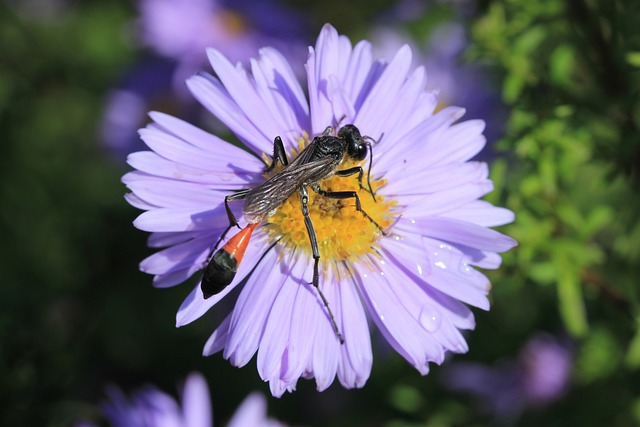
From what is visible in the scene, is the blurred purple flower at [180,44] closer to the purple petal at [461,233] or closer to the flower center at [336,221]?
the flower center at [336,221]

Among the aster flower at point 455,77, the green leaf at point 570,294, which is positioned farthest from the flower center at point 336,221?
the aster flower at point 455,77

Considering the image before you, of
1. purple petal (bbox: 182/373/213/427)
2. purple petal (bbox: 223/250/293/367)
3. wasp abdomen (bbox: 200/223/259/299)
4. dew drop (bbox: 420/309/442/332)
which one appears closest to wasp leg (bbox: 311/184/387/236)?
purple petal (bbox: 223/250/293/367)

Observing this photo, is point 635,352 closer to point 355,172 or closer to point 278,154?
point 355,172

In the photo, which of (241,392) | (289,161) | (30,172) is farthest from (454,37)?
(30,172)

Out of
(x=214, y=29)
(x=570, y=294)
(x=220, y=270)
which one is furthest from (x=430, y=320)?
(x=214, y=29)

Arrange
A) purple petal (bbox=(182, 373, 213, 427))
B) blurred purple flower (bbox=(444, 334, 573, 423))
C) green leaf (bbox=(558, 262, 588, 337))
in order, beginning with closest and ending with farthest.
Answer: green leaf (bbox=(558, 262, 588, 337)), purple petal (bbox=(182, 373, 213, 427)), blurred purple flower (bbox=(444, 334, 573, 423))

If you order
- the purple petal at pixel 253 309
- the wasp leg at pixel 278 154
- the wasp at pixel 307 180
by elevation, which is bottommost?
Answer: the purple petal at pixel 253 309

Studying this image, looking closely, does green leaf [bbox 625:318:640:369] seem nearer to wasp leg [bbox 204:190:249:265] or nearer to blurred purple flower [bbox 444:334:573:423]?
blurred purple flower [bbox 444:334:573:423]
